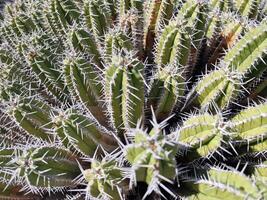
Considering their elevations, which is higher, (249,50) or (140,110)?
(249,50)

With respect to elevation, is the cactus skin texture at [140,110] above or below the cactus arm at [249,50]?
below

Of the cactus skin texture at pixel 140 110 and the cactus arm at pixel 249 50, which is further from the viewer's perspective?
the cactus arm at pixel 249 50

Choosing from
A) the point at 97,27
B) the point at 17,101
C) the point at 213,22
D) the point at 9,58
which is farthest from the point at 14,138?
the point at 213,22

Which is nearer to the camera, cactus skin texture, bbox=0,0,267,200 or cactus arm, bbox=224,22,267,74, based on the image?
cactus skin texture, bbox=0,0,267,200

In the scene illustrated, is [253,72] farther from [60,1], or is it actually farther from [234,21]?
[60,1]

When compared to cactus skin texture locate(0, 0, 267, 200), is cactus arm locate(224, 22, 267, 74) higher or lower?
higher

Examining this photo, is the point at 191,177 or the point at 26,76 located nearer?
the point at 191,177

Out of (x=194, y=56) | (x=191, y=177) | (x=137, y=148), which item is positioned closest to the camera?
(x=137, y=148)

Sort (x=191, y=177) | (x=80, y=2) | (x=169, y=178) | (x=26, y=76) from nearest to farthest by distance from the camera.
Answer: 1. (x=169, y=178)
2. (x=191, y=177)
3. (x=26, y=76)
4. (x=80, y=2)
